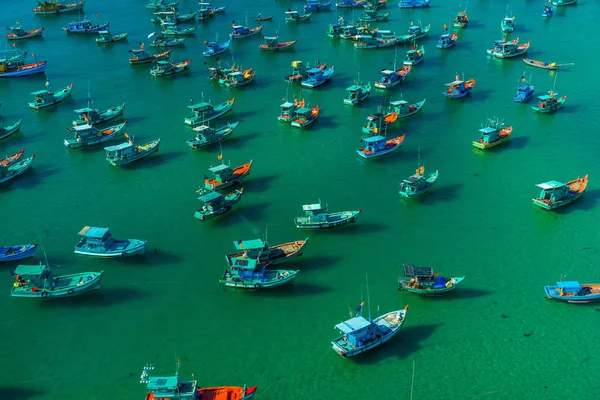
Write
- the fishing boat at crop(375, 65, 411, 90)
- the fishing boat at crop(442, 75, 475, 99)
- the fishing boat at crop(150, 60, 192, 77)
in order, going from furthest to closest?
1. the fishing boat at crop(150, 60, 192, 77)
2. the fishing boat at crop(375, 65, 411, 90)
3. the fishing boat at crop(442, 75, 475, 99)

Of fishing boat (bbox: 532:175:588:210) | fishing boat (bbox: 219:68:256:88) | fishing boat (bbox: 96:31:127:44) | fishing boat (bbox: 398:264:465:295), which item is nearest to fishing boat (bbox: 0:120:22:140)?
fishing boat (bbox: 219:68:256:88)

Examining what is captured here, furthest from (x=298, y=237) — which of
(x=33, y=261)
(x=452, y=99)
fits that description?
(x=452, y=99)

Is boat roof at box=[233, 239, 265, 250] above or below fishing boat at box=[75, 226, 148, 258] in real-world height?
above

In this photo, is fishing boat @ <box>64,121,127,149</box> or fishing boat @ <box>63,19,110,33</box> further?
fishing boat @ <box>63,19,110,33</box>

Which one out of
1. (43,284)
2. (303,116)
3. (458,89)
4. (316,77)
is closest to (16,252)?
(43,284)

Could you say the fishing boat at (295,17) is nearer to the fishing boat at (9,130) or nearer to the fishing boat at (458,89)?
the fishing boat at (458,89)

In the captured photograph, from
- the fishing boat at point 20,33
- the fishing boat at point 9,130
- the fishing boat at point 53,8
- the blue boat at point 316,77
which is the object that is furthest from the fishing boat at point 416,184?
the fishing boat at point 53,8

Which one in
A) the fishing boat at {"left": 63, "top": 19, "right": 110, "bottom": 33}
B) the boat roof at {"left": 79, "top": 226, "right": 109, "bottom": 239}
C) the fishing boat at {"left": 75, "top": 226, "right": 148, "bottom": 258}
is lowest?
the fishing boat at {"left": 75, "top": 226, "right": 148, "bottom": 258}

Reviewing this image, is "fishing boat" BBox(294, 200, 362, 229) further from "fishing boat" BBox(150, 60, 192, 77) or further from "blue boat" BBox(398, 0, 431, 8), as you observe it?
"blue boat" BBox(398, 0, 431, 8)
